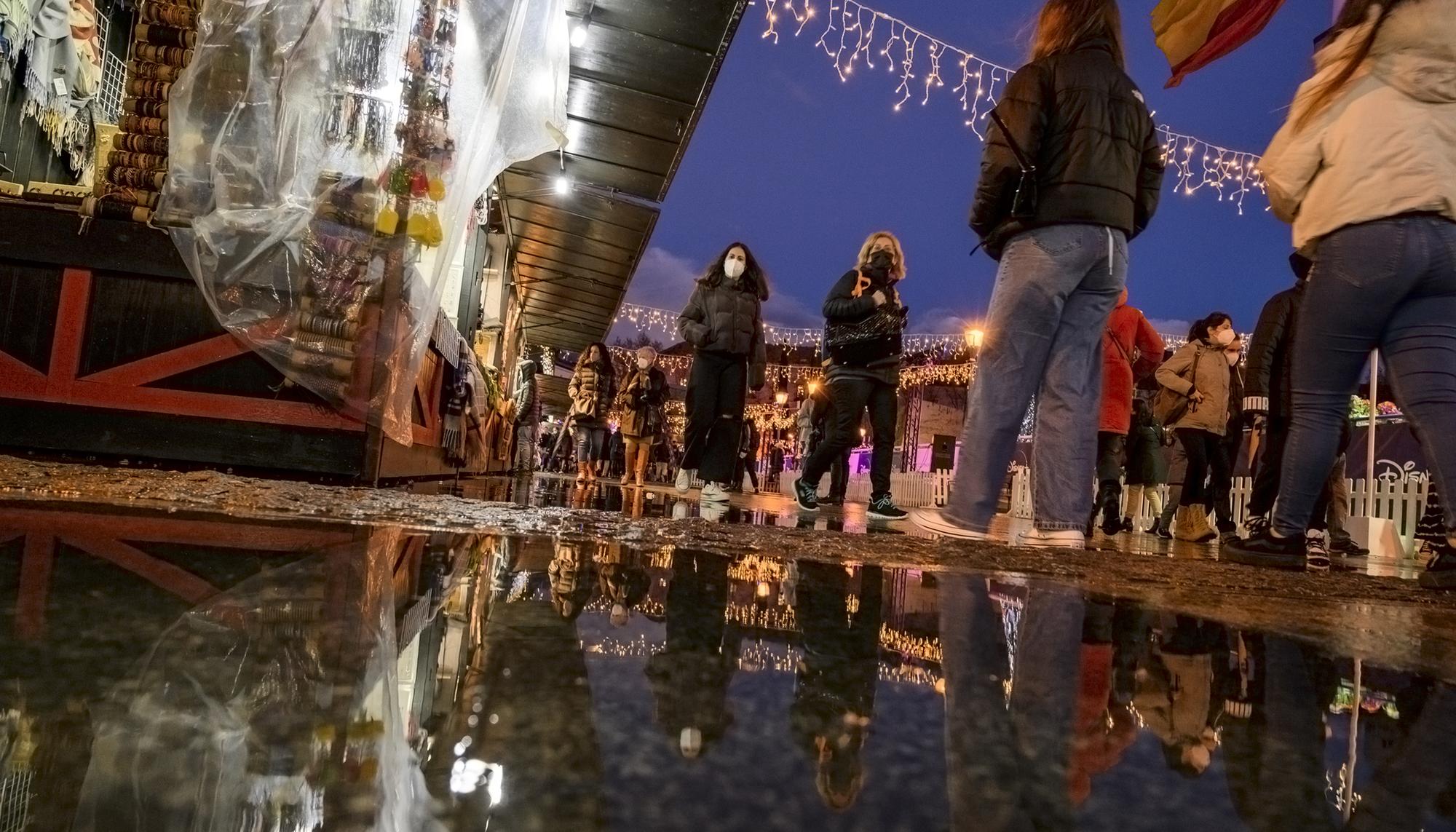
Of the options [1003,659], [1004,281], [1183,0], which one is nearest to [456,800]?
[1003,659]

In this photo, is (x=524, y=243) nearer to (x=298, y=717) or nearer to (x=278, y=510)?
(x=278, y=510)

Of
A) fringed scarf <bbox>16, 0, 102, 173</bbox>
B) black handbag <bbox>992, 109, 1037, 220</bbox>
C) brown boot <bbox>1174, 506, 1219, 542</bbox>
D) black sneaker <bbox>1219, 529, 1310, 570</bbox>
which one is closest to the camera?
black handbag <bbox>992, 109, 1037, 220</bbox>

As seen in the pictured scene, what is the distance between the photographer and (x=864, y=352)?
5.46 m

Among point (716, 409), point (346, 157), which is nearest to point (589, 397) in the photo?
point (716, 409)

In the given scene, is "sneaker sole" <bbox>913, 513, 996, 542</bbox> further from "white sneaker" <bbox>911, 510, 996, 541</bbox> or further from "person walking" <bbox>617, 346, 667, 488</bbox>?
"person walking" <bbox>617, 346, 667, 488</bbox>

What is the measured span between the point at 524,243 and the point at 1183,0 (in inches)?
350

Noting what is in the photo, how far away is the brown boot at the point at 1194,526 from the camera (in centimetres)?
560

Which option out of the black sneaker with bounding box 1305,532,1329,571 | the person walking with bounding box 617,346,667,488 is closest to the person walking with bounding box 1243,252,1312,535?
the black sneaker with bounding box 1305,532,1329,571

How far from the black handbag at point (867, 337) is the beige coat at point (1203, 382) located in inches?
80.0

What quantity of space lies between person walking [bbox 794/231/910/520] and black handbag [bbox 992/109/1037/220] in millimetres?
2267

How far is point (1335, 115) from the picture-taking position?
2551mm

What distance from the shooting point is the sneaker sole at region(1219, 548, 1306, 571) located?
10.0 feet

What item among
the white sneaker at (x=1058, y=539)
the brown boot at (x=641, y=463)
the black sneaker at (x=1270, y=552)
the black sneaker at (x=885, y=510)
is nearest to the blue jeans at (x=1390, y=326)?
the black sneaker at (x=1270, y=552)

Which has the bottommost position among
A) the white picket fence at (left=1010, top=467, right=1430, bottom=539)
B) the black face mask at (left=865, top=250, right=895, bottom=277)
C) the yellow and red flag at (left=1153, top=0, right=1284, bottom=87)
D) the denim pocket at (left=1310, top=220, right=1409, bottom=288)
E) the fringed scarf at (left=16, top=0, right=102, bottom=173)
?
the white picket fence at (left=1010, top=467, right=1430, bottom=539)
